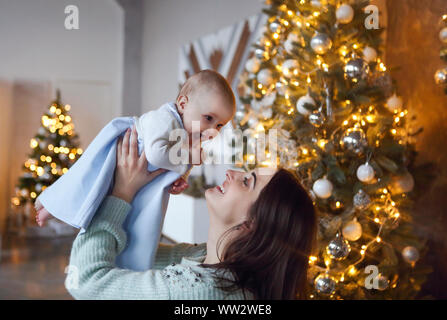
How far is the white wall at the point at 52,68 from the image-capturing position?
667cm

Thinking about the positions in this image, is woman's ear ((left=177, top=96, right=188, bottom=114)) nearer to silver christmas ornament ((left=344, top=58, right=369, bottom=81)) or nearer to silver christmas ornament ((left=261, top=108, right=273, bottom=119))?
silver christmas ornament ((left=344, top=58, right=369, bottom=81))

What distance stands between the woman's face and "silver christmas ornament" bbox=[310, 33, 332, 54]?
3.72ft

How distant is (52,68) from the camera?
22.9 feet

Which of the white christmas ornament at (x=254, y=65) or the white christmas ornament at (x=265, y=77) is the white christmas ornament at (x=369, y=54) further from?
the white christmas ornament at (x=254, y=65)

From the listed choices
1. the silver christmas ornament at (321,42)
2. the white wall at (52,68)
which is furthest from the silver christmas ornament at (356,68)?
the white wall at (52,68)

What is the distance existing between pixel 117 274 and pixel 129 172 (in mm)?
297

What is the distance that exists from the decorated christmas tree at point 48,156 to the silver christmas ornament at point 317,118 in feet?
14.3

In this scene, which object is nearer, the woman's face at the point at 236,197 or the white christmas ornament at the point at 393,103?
the woman's face at the point at 236,197

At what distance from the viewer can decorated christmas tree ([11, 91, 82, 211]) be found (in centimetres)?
571

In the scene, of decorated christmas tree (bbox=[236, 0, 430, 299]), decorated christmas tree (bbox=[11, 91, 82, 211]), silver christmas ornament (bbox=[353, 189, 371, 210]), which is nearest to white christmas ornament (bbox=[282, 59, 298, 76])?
decorated christmas tree (bbox=[236, 0, 430, 299])

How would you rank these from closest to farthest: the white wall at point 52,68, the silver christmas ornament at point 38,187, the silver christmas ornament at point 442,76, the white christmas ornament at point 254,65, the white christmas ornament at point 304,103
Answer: the silver christmas ornament at point 442,76 < the white christmas ornament at point 304,103 < the white christmas ornament at point 254,65 < the silver christmas ornament at point 38,187 < the white wall at point 52,68

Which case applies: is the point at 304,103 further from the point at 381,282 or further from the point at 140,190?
the point at 140,190

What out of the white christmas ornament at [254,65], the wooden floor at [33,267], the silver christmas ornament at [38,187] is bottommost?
the wooden floor at [33,267]
